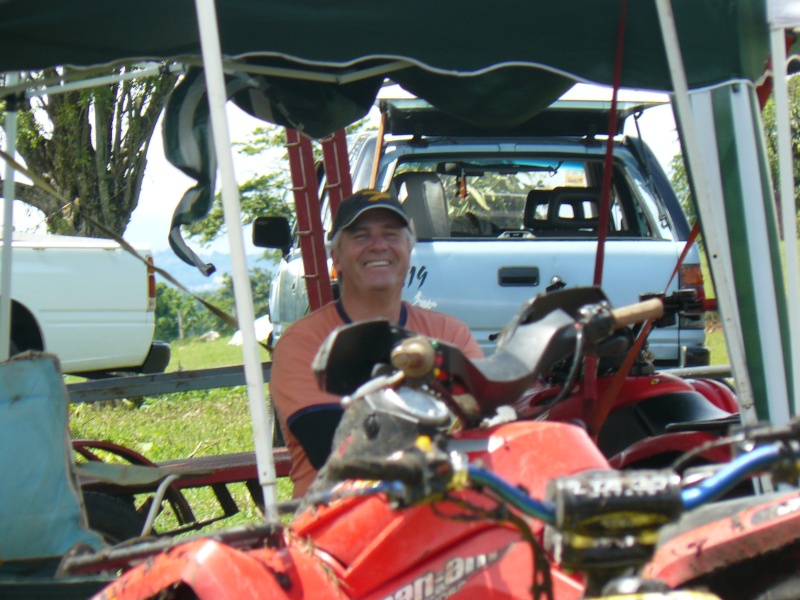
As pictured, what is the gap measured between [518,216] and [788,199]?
3.61 m

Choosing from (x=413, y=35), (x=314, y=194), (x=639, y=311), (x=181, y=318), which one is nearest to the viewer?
(x=639, y=311)

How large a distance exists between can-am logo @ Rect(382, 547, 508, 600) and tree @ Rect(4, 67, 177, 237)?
10.3 meters

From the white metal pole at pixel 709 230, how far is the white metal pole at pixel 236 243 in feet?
5.25

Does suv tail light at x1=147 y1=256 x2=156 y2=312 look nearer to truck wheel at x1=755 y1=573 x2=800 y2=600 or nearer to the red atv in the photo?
the red atv

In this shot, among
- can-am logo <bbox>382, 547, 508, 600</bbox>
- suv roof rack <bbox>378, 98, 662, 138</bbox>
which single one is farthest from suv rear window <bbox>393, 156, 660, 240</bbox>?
can-am logo <bbox>382, 547, 508, 600</bbox>

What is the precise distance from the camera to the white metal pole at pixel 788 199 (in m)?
3.61

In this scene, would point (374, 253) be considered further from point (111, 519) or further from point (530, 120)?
point (530, 120)

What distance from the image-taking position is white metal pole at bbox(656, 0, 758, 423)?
11.9 ft

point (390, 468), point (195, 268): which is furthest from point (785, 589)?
point (195, 268)

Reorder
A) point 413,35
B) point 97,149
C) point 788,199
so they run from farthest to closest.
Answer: point 97,149 → point 413,35 → point 788,199

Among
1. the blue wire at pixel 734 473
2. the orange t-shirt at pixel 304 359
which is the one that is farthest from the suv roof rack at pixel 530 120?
the blue wire at pixel 734 473

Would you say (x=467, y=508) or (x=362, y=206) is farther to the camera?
(x=362, y=206)

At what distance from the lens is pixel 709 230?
3.75 metres

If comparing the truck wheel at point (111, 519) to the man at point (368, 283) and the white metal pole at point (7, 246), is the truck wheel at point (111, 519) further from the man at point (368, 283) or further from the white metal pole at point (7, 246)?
the man at point (368, 283)
